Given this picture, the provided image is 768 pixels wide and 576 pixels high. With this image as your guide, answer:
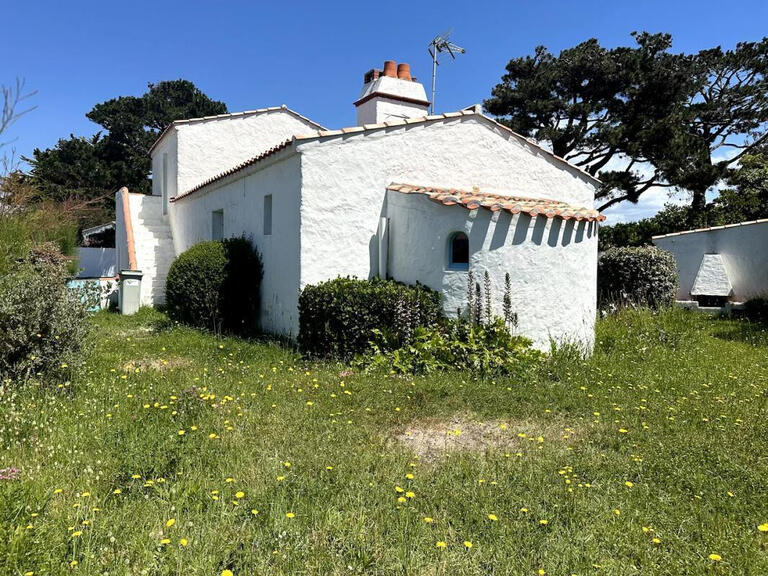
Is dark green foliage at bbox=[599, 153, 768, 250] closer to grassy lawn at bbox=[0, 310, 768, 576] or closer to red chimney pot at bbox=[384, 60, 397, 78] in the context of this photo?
red chimney pot at bbox=[384, 60, 397, 78]

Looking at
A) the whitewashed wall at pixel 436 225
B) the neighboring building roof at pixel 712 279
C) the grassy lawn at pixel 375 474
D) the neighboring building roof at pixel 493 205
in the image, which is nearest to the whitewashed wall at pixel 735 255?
the neighboring building roof at pixel 712 279

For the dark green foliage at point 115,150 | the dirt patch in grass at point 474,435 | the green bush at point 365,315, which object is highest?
the dark green foliage at point 115,150

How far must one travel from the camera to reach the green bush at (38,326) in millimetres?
5180

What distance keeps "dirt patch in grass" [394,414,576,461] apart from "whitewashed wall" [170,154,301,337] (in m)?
4.19

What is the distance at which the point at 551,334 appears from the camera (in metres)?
7.81

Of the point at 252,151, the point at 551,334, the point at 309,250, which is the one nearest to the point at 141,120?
the point at 252,151

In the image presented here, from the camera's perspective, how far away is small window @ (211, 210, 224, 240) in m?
12.4

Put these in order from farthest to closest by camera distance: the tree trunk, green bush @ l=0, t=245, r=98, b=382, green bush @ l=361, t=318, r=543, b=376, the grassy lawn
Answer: the tree trunk → green bush @ l=361, t=318, r=543, b=376 → green bush @ l=0, t=245, r=98, b=382 → the grassy lawn

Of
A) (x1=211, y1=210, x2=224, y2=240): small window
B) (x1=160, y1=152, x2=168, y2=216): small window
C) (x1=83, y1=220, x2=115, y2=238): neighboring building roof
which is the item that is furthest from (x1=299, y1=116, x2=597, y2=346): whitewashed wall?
(x1=83, y1=220, x2=115, y2=238): neighboring building roof

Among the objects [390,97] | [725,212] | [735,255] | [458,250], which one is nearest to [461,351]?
[458,250]

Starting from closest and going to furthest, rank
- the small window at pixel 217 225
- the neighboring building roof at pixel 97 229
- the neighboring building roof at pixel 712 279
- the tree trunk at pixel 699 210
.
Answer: the small window at pixel 217 225 → the neighboring building roof at pixel 712 279 → the tree trunk at pixel 699 210 → the neighboring building roof at pixel 97 229

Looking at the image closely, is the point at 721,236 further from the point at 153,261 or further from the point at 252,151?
the point at 153,261

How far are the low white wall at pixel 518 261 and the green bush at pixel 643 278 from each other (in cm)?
458

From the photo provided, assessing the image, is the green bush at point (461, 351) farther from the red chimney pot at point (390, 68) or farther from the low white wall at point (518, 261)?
the red chimney pot at point (390, 68)
